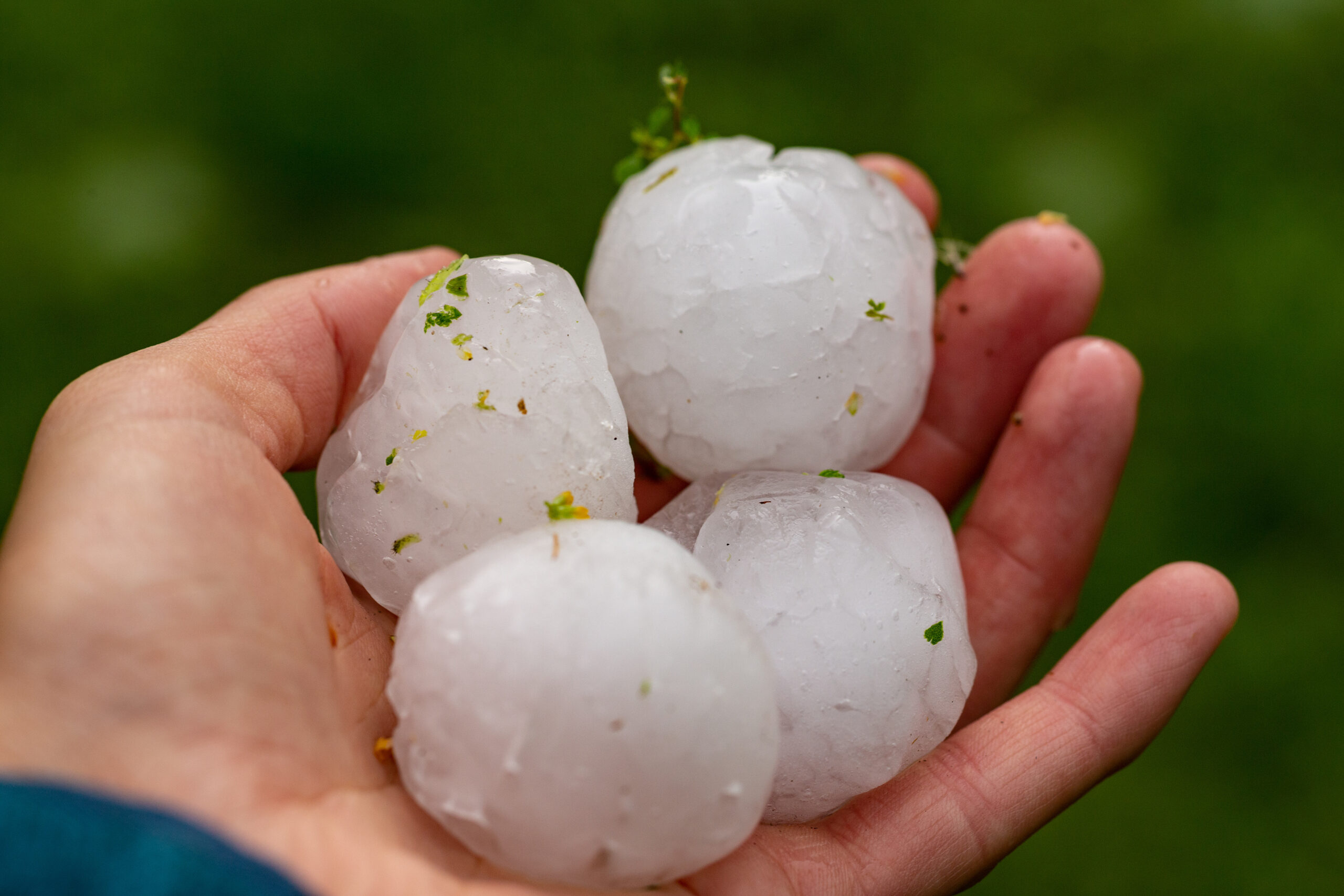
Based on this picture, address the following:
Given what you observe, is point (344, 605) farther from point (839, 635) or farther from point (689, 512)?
point (839, 635)

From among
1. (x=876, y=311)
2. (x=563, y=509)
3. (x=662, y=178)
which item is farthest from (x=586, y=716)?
(x=662, y=178)

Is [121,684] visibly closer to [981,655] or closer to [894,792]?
[894,792]

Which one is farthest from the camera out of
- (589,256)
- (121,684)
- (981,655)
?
(589,256)

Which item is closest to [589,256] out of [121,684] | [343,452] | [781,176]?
[781,176]

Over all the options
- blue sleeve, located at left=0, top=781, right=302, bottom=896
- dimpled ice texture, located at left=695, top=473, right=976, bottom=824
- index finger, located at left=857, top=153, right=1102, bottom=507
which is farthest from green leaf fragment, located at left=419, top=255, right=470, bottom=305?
index finger, located at left=857, top=153, right=1102, bottom=507

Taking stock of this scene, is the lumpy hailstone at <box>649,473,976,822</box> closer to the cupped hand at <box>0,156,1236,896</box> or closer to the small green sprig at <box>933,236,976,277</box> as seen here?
the cupped hand at <box>0,156,1236,896</box>

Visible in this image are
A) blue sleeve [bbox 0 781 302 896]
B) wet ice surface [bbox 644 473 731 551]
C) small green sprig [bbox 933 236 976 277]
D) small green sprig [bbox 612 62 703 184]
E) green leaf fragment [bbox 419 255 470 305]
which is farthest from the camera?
small green sprig [bbox 933 236 976 277]
